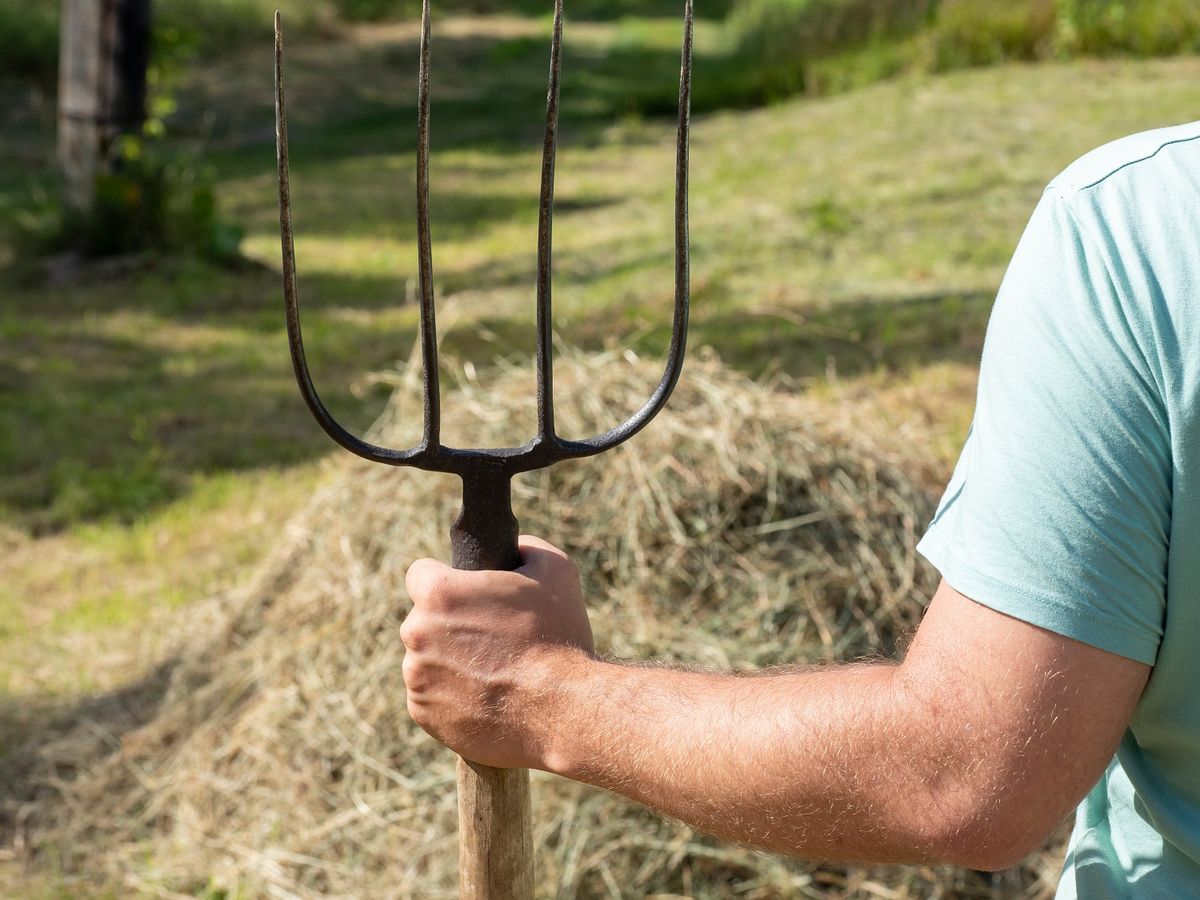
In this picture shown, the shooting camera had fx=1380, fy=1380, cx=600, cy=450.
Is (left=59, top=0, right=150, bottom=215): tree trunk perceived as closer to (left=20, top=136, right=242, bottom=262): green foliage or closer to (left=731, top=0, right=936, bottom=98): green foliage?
(left=20, top=136, right=242, bottom=262): green foliage

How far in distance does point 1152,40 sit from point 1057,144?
264cm

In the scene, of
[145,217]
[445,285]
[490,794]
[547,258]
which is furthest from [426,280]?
[145,217]

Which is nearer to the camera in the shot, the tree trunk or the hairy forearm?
the hairy forearm

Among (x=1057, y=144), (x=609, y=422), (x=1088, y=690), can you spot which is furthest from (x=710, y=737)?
(x=1057, y=144)

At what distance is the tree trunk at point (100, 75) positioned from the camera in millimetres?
6988

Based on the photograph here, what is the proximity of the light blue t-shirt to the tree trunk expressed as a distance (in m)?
6.91

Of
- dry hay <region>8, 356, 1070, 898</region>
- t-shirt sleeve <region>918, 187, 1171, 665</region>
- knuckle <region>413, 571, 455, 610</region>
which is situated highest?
t-shirt sleeve <region>918, 187, 1171, 665</region>

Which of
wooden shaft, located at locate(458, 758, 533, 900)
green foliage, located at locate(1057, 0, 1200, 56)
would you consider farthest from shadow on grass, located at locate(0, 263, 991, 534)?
green foliage, located at locate(1057, 0, 1200, 56)

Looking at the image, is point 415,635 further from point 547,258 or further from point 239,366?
point 239,366

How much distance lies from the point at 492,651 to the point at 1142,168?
663 mm

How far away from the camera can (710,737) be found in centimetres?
110

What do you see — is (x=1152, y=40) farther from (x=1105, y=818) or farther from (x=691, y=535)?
(x=1105, y=818)

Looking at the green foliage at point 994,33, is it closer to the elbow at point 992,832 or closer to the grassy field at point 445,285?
the grassy field at point 445,285

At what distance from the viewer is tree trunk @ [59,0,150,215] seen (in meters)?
6.99
